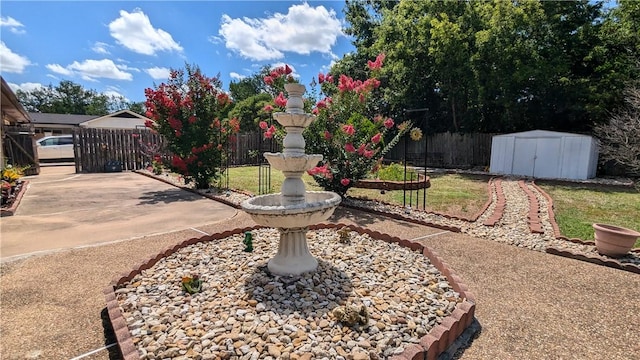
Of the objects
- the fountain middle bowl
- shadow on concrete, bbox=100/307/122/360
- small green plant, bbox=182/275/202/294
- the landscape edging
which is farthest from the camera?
the landscape edging

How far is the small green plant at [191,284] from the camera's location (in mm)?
2875

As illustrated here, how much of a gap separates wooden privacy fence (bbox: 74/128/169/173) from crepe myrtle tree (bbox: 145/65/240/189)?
4.25 m

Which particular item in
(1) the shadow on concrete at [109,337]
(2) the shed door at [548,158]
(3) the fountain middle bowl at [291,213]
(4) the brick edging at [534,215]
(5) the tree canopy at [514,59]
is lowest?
(1) the shadow on concrete at [109,337]

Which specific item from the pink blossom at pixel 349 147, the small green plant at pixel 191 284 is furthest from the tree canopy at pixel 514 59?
the small green plant at pixel 191 284

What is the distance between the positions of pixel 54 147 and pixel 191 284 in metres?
21.1

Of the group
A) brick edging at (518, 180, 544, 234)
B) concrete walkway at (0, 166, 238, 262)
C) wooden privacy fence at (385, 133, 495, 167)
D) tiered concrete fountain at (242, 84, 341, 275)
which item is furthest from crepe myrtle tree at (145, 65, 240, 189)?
wooden privacy fence at (385, 133, 495, 167)

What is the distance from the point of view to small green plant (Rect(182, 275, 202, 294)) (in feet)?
9.43

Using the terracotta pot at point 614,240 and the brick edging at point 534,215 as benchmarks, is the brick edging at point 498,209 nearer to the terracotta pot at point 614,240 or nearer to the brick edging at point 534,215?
the brick edging at point 534,215

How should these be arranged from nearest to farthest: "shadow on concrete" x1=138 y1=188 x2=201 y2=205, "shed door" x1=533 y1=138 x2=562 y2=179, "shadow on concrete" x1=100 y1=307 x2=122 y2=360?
"shadow on concrete" x1=100 y1=307 x2=122 y2=360
"shadow on concrete" x1=138 y1=188 x2=201 y2=205
"shed door" x1=533 y1=138 x2=562 y2=179

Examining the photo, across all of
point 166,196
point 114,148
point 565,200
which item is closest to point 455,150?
point 565,200

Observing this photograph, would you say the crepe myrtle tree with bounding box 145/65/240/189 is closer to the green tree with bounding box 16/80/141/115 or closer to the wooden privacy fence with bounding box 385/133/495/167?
the wooden privacy fence with bounding box 385/133/495/167

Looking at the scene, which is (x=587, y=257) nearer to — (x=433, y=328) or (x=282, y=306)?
(x=433, y=328)

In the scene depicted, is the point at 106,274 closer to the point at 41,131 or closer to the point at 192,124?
the point at 192,124

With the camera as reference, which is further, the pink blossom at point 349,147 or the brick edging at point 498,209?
the pink blossom at point 349,147
